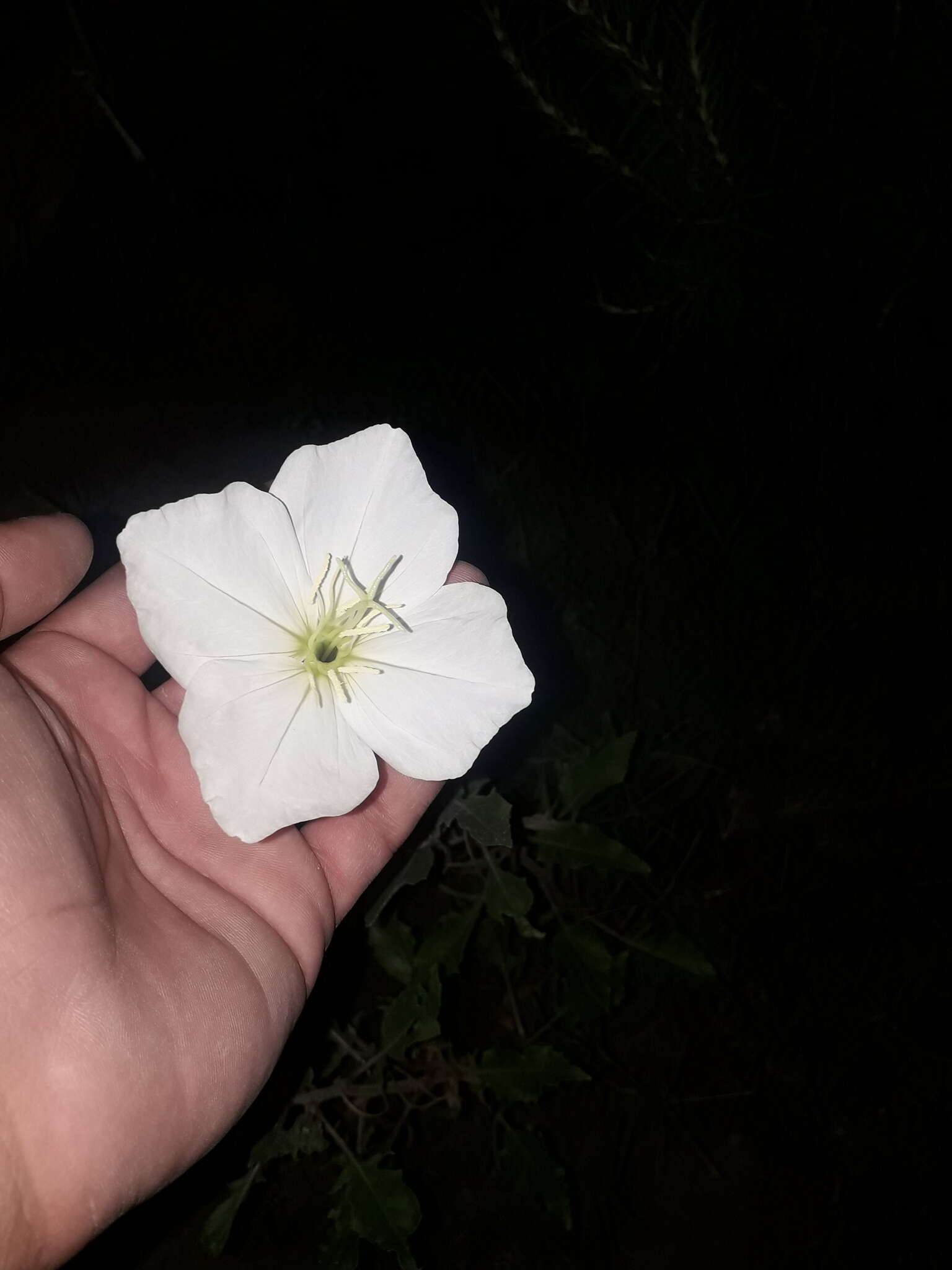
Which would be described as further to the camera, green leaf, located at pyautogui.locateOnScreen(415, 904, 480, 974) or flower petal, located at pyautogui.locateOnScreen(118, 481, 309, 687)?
green leaf, located at pyautogui.locateOnScreen(415, 904, 480, 974)

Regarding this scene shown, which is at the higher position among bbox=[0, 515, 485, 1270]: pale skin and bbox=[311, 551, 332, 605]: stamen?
bbox=[311, 551, 332, 605]: stamen

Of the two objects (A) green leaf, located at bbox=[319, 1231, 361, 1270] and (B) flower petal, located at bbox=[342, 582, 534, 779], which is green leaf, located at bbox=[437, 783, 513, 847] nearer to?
(B) flower petal, located at bbox=[342, 582, 534, 779]

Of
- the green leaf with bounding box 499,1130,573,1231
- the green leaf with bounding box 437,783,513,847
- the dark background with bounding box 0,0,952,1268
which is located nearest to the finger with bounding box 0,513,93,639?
the green leaf with bounding box 437,783,513,847

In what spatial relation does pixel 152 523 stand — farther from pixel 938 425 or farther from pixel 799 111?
pixel 938 425

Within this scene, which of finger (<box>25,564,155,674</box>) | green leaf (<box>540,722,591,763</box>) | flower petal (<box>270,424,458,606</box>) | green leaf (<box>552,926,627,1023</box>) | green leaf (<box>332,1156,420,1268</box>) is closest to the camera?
flower petal (<box>270,424,458,606</box>)

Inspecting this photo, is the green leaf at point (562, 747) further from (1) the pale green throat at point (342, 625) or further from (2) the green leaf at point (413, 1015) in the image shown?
(1) the pale green throat at point (342, 625)

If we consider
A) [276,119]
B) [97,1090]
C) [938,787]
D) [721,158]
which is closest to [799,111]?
[721,158]

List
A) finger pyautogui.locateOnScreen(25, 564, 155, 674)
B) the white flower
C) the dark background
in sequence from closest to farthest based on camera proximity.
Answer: the white flower → finger pyautogui.locateOnScreen(25, 564, 155, 674) → the dark background

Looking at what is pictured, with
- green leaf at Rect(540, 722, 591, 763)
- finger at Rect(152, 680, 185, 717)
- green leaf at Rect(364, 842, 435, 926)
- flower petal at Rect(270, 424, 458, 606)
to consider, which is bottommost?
green leaf at Rect(364, 842, 435, 926)
